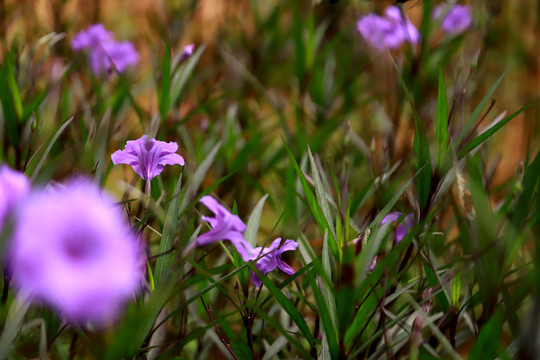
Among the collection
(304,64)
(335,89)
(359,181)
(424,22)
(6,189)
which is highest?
(6,189)

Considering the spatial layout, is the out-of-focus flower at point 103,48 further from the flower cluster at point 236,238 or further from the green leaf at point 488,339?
the green leaf at point 488,339

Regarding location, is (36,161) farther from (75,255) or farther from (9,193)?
(75,255)

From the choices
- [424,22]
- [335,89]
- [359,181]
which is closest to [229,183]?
[359,181]

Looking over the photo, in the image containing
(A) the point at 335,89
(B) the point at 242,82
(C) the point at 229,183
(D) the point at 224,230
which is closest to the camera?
(D) the point at 224,230

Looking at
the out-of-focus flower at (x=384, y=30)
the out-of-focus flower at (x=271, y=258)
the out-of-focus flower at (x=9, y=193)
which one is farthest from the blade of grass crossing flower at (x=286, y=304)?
the out-of-focus flower at (x=384, y=30)

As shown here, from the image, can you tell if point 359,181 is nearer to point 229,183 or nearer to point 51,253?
point 229,183

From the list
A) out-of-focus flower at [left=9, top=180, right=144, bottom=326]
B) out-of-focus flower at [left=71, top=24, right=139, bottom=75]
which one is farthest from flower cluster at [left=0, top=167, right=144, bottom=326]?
out-of-focus flower at [left=71, top=24, right=139, bottom=75]
